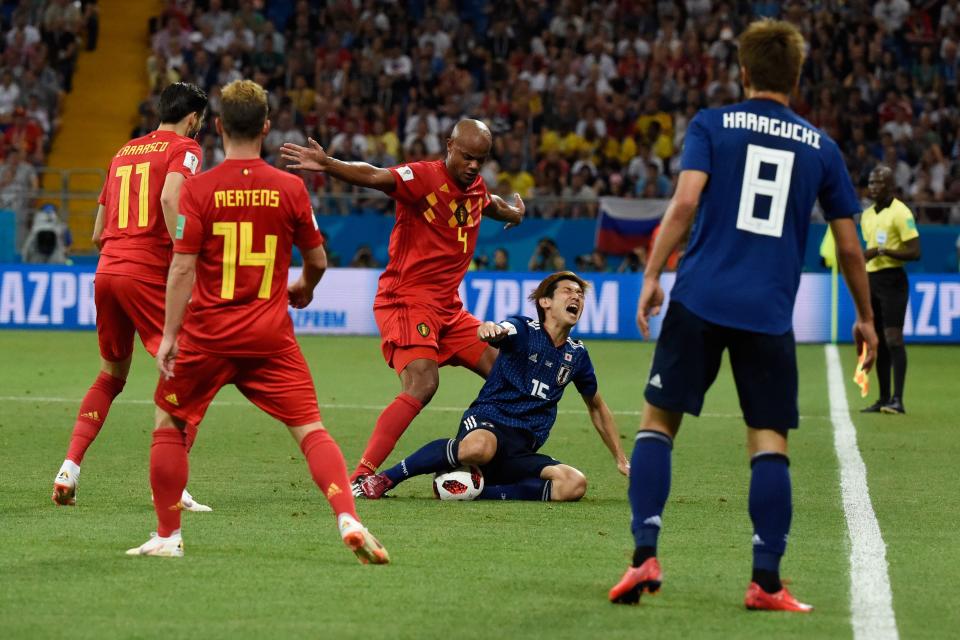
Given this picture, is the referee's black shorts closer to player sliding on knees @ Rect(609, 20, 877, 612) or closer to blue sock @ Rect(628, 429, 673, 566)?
player sliding on knees @ Rect(609, 20, 877, 612)

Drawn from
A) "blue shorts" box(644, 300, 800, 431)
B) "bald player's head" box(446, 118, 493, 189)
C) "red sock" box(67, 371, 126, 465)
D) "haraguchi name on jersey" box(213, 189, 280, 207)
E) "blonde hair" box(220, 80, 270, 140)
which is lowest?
"red sock" box(67, 371, 126, 465)

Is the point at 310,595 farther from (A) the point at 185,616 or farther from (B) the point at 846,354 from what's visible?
(B) the point at 846,354

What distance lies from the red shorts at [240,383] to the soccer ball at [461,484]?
2025 mm

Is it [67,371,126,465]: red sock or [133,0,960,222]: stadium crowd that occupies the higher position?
[133,0,960,222]: stadium crowd

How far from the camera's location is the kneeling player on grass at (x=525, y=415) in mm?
8156

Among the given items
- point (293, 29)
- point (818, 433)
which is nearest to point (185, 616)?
point (818, 433)

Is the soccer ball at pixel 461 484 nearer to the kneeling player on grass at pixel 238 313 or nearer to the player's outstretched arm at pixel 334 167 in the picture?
the player's outstretched arm at pixel 334 167

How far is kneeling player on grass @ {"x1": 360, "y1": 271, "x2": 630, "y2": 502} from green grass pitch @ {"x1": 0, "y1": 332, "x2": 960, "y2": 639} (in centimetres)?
21

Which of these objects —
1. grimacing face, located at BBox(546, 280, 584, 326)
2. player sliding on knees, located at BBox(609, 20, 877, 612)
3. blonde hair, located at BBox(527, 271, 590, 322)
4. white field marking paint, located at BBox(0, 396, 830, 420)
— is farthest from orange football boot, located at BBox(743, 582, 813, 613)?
white field marking paint, located at BBox(0, 396, 830, 420)

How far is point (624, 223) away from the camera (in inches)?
921

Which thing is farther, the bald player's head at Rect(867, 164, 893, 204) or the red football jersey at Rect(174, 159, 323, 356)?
the bald player's head at Rect(867, 164, 893, 204)

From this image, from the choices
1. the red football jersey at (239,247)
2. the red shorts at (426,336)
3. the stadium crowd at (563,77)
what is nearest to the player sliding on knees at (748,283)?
the red football jersey at (239,247)

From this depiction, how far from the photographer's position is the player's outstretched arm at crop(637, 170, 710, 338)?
527cm

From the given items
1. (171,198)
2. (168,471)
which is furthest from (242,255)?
(171,198)
